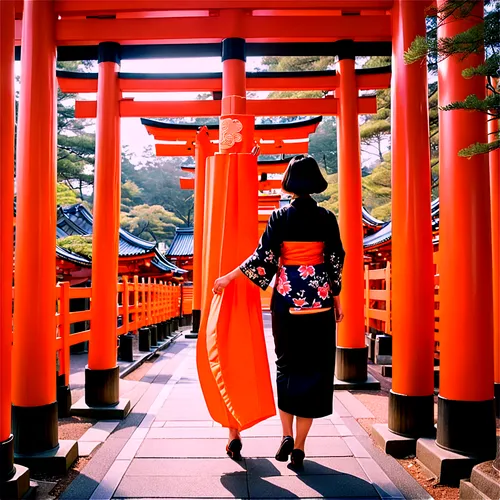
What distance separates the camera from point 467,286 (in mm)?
3340

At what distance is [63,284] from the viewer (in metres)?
5.34

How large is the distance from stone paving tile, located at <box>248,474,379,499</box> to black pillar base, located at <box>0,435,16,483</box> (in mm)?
1365

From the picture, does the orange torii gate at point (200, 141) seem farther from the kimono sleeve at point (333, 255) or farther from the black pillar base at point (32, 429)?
the kimono sleeve at point (333, 255)

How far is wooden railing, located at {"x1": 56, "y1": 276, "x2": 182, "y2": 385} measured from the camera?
532cm

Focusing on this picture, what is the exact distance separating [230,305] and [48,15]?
258 cm

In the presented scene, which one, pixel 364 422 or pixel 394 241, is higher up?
pixel 394 241

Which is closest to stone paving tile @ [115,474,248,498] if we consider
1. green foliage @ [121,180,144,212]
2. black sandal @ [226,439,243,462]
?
black sandal @ [226,439,243,462]

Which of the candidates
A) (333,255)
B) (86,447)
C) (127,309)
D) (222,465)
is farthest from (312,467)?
(127,309)

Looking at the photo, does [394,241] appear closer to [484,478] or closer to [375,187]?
[484,478]

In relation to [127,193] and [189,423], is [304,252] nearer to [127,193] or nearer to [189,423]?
[189,423]

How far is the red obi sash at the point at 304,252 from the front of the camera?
11.1 feet

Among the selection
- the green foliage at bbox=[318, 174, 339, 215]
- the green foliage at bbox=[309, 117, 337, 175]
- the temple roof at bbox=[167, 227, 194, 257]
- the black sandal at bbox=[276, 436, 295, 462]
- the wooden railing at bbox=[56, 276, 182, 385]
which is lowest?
the black sandal at bbox=[276, 436, 295, 462]

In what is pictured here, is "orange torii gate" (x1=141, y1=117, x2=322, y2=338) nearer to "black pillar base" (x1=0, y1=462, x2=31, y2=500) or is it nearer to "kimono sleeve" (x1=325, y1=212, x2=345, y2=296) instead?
"kimono sleeve" (x1=325, y1=212, x2=345, y2=296)

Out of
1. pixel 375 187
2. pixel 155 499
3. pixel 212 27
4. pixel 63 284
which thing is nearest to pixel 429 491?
pixel 155 499
